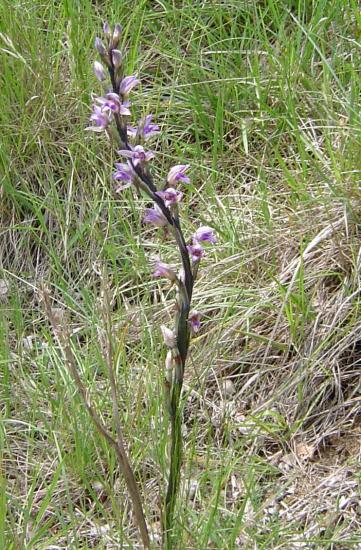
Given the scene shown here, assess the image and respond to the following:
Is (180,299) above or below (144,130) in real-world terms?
below

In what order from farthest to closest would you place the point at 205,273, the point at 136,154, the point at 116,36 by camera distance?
the point at 205,273, the point at 116,36, the point at 136,154

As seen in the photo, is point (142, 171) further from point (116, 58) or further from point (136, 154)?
point (116, 58)

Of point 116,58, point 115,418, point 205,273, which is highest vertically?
point 116,58

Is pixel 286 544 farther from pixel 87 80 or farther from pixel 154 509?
pixel 87 80

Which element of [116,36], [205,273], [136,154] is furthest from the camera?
[205,273]

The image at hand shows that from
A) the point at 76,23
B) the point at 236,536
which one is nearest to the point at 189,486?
the point at 236,536

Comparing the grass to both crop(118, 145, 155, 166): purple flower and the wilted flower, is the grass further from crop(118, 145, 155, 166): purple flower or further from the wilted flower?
crop(118, 145, 155, 166): purple flower

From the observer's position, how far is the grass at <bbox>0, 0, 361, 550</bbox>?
261 centimetres

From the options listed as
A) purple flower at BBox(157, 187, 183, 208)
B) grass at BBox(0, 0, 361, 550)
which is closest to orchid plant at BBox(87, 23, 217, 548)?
purple flower at BBox(157, 187, 183, 208)

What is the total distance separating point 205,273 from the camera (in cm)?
323

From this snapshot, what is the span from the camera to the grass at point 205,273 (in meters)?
2.61

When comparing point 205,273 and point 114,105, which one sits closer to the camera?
point 114,105

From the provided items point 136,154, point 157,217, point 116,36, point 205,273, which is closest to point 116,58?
point 116,36

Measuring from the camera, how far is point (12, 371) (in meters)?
3.07
